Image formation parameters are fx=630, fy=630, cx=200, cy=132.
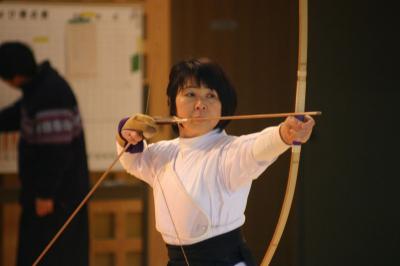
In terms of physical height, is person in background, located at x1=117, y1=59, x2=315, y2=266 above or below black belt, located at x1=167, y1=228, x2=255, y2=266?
above

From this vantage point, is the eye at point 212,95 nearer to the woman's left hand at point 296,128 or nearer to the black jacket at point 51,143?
the woman's left hand at point 296,128

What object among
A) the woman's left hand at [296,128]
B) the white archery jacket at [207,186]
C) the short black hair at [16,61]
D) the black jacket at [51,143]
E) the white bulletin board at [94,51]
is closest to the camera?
the woman's left hand at [296,128]

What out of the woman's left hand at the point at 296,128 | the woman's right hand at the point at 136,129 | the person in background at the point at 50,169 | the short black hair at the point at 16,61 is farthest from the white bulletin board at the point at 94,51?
the woman's left hand at the point at 296,128

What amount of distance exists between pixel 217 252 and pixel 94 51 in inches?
44.1

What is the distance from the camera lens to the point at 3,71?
1771mm

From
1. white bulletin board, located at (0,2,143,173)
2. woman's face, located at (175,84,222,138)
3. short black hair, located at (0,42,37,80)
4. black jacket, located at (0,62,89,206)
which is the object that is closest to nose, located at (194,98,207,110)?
woman's face, located at (175,84,222,138)

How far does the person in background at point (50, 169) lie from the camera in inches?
62.4

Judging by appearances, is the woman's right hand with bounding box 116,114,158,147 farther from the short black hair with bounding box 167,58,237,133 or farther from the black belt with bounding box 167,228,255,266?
the black belt with bounding box 167,228,255,266

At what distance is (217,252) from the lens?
3.15 ft

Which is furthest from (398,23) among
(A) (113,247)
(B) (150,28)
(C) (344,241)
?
(A) (113,247)

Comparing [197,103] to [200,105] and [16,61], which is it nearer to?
[200,105]

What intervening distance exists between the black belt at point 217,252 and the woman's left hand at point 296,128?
20 centimetres

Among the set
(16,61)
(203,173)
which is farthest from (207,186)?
(16,61)

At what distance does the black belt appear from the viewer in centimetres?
96
